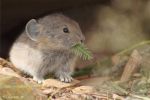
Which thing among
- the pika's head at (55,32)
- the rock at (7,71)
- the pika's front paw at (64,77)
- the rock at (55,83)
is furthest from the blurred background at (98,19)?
the rock at (7,71)

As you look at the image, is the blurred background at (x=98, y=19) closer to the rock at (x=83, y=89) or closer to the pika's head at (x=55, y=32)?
the pika's head at (x=55, y=32)

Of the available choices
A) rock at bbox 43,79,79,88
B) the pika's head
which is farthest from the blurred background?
rock at bbox 43,79,79,88

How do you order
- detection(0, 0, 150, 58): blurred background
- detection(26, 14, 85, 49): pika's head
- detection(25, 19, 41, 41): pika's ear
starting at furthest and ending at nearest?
detection(0, 0, 150, 58): blurred background < detection(25, 19, 41, 41): pika's ear < detection(26, 14, 85, 49): pika's head

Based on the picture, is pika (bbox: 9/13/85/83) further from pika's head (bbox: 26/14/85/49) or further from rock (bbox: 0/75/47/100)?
rock (bbox: 0/75/47/100)

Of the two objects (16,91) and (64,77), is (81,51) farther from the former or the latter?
(16,91)

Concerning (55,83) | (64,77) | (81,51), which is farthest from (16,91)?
(64,77)

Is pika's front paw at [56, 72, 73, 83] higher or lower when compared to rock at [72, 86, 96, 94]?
higher

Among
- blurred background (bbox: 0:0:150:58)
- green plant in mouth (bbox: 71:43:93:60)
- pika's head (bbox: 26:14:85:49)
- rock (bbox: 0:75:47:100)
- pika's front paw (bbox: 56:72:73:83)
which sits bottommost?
rock (bbox: 0:75:47:100)

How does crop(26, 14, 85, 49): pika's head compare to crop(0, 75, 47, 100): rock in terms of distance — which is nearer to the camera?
crop(0, 75, 47, 100): rock

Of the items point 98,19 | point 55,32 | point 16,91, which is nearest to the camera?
point 16,91
